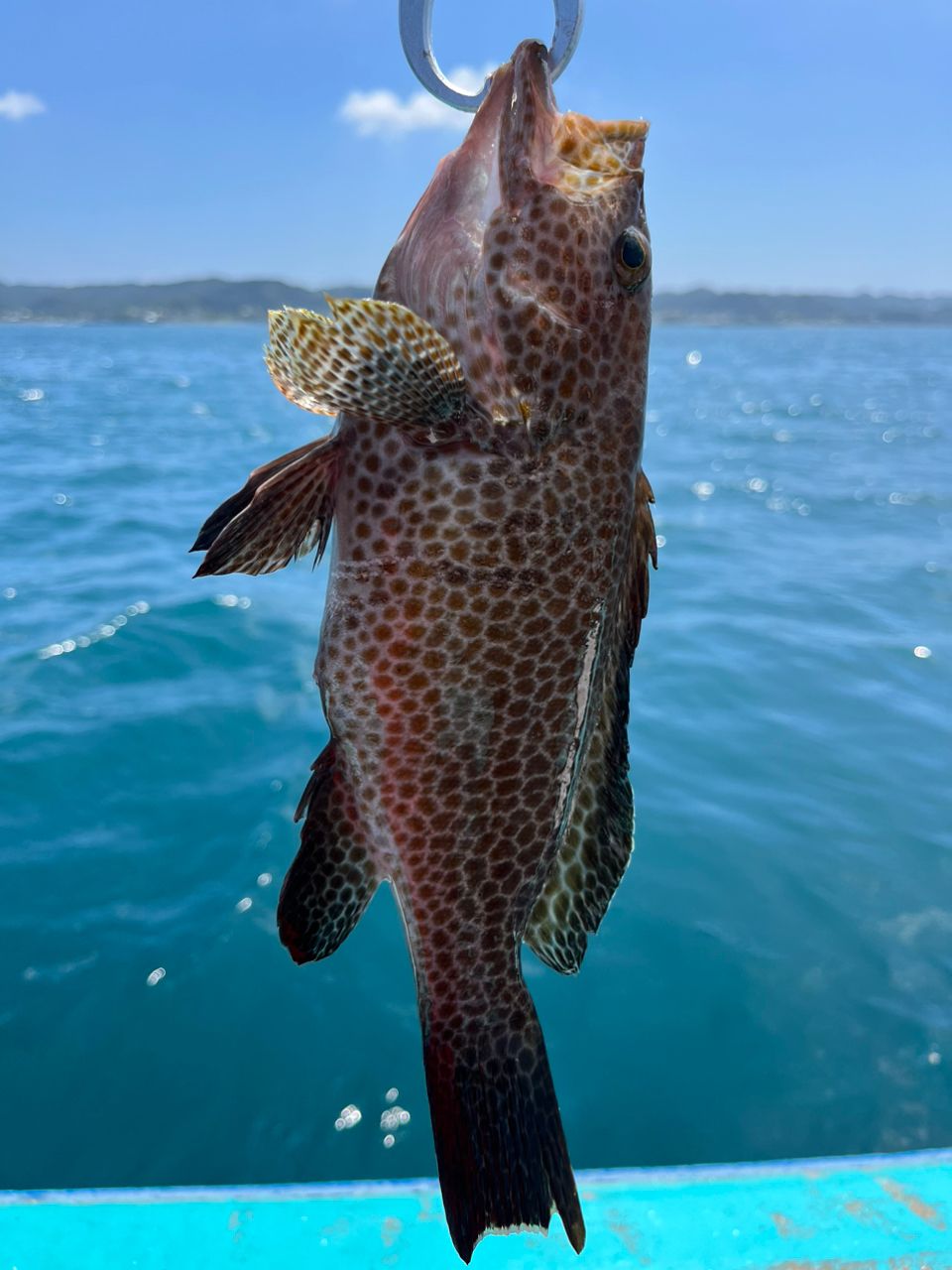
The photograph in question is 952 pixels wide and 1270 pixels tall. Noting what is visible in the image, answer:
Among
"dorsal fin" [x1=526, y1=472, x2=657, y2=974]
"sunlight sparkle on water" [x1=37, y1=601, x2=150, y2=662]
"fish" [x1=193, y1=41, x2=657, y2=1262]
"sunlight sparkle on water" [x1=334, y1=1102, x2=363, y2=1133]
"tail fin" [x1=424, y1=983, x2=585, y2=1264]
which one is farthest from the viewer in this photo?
"sunlight sparkle on water" [x1=37, y1=601, x2=150, y2=662]

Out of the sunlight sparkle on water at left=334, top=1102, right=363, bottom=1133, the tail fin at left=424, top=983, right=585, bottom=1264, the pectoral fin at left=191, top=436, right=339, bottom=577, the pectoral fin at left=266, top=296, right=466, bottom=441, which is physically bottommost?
the sunlight sparkle on water at left=334, top=1102, right=363, bottom=1133

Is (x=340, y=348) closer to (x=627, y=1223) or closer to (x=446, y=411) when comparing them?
(x=446, y=411)

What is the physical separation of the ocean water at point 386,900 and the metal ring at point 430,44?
5.61 m

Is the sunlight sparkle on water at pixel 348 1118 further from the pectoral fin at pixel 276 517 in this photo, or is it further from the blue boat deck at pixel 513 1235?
the pectoral fin at pixel 276 517

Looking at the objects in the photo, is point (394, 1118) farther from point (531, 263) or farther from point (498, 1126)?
point (531, 263)

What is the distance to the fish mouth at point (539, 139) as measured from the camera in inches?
80.9

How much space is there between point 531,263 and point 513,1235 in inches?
122

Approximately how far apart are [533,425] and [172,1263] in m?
3.02

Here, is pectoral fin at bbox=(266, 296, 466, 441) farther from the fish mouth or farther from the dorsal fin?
the dorsal fin

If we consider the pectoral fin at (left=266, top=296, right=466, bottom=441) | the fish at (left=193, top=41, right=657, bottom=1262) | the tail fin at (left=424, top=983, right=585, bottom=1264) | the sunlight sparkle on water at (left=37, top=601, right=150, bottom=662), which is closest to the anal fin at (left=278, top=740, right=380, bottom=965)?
the fish at (left=193, top=41, right=657, bottom=1262)

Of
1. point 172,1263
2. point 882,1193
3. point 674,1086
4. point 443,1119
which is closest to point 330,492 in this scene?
point 443,1119

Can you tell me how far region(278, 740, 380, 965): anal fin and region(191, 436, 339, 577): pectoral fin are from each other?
438 mm

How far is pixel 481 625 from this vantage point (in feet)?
6.59

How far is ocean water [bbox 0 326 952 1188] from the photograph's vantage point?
598 centimetres
